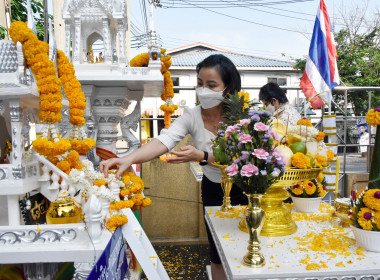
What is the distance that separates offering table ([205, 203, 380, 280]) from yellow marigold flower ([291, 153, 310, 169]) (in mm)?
294

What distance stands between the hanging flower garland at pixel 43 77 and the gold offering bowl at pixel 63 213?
0.38 meters

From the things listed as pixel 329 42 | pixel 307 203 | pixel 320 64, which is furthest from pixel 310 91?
pixel 307 203

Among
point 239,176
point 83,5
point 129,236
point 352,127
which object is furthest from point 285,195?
point 352,127

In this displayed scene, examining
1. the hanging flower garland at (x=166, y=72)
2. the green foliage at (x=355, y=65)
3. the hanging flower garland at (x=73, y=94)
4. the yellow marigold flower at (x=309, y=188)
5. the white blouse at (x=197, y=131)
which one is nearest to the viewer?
the yellow marigold flower at (x=309, y=188)

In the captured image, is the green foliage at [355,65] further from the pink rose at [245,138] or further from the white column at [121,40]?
the pink rose at [245,138]

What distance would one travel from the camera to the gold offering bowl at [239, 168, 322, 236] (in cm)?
130

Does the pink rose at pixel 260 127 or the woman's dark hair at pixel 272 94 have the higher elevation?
the woman's dark hair at pixel 272 94

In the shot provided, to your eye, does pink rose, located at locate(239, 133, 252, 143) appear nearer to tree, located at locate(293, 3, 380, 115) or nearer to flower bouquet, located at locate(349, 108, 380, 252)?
flower bouquet, located at locate(349, 108, 380, 252)

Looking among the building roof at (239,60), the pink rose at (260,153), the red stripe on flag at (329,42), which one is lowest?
the pink rose at (260,153)

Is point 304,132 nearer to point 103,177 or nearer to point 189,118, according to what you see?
point 189,118

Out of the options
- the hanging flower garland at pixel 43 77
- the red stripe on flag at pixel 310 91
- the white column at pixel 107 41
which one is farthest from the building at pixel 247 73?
the hanging flower garland at pixel 43 77

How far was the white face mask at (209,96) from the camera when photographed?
5.87 ft

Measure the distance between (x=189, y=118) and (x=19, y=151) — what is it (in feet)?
3.62

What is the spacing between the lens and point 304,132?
144cm
